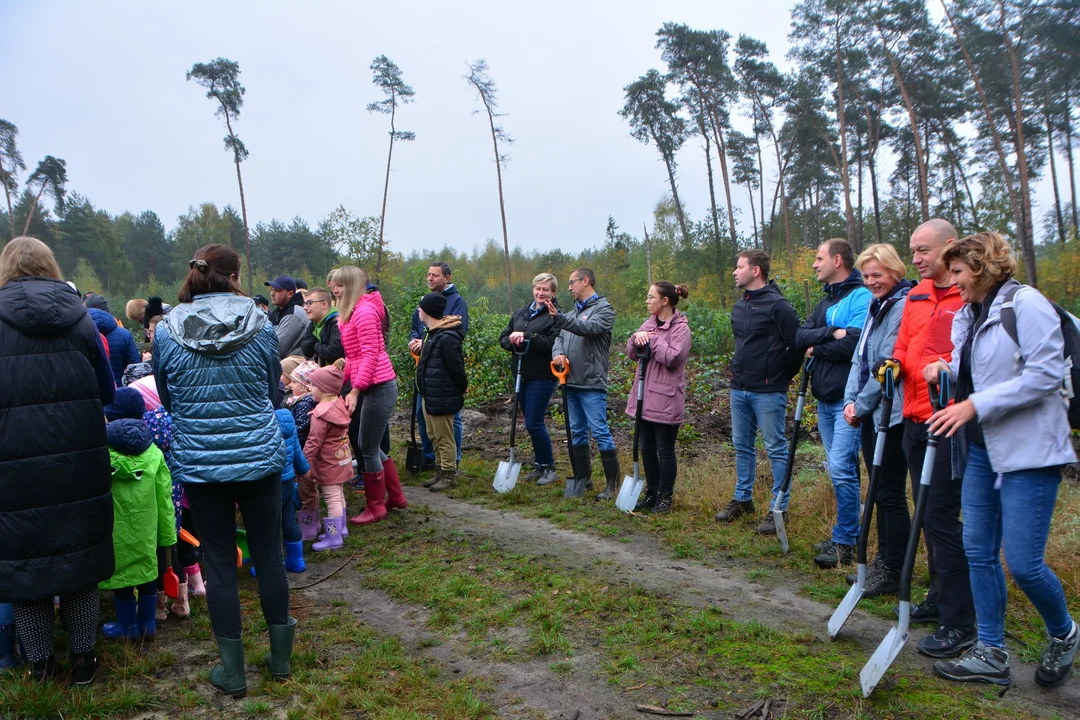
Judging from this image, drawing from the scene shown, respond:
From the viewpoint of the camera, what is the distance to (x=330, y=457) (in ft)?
18.9

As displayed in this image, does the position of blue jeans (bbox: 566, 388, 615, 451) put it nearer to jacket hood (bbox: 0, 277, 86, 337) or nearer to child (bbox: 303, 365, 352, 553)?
child (bbox: 303, 365, 352, 553)

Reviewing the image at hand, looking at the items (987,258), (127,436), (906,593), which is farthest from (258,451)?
(987,258)

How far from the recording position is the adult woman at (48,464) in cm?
336

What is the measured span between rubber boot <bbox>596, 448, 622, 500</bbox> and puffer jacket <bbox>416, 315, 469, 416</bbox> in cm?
142

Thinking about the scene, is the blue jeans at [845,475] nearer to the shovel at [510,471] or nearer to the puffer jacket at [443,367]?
the shovel at [510,471]

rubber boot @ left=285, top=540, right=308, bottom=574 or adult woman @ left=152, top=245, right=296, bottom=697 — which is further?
rubber boot @ left=285, top=540, right=308, bottom=574

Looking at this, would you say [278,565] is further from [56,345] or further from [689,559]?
[689,559]

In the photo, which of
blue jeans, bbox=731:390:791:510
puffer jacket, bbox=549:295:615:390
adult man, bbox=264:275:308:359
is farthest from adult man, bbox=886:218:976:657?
adult man, bbox=264:275:308:359

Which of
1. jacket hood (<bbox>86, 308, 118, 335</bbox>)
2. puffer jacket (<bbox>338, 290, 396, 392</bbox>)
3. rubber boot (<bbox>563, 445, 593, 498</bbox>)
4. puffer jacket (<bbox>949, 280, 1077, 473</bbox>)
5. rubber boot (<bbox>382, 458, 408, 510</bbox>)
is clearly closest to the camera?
puffer jacket (<bbox>949, 280, 1077, 473</bbox>)

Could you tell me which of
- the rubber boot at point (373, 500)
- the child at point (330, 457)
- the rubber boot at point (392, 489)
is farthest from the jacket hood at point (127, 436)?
the rubber boot at point (392, 489)

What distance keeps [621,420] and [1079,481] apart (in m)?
5.36

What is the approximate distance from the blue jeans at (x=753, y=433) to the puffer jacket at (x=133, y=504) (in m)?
4.13

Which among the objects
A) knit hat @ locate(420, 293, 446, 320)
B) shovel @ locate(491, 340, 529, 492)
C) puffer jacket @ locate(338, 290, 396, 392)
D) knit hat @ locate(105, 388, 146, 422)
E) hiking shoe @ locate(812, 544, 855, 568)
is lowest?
hiking shoe @ locate(812, 544, 855, 568)

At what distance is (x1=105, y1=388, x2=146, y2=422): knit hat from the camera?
3.98 m
